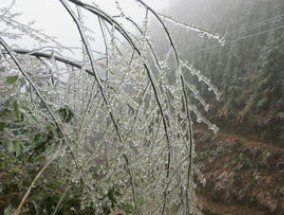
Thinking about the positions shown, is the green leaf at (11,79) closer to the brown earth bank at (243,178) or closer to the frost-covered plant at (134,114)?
the frost-covered plant at (134,114)

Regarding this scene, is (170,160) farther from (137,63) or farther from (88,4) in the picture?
(88,4)

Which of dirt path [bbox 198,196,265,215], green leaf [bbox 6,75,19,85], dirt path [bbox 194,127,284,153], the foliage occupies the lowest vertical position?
dirt path [bbox 198,196,265,215]

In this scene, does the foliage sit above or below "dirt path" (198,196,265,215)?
above

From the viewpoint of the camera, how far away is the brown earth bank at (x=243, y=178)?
13828 mm

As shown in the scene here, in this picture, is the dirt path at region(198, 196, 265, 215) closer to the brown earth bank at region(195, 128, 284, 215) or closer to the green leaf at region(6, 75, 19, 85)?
the brown earth bank at region(195, 128, 284, 215)

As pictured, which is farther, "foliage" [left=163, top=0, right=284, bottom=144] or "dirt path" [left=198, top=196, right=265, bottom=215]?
"foliage" [left=163, top=0, right=284, bottom=144]

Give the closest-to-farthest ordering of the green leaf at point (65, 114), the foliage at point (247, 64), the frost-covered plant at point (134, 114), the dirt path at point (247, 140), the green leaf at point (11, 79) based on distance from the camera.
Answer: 1. the frost-covered plant at point (134, 114)
2. the green leaf at point (11, 79)
3. the green leaf at point (65, 114)
4. the dirt path at point (247, 140)
5. the foliage at point (247, 64)

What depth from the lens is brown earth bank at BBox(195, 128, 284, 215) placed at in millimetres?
13828

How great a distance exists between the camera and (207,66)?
23.8 metres

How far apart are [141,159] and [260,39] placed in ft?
69.6

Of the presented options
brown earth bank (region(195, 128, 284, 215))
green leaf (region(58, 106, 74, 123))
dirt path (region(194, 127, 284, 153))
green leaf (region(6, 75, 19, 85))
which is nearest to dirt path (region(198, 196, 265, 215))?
brown earth bank (region(195, 128, 284, 215))

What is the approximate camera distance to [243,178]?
1538 cm

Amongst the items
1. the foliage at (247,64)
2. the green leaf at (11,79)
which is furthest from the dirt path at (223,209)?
the green leaf at (11,79)

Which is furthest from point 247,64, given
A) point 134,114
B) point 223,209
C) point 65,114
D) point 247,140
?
point 134,114
